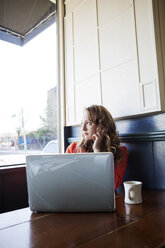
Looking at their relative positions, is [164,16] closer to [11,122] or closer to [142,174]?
[142,174]


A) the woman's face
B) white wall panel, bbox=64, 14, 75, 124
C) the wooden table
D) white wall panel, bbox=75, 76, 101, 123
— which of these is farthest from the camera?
white wall panel, bbox=64, 14, 75, 124

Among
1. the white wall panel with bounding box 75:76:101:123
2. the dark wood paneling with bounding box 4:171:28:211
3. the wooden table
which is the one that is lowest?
the dark wood paneling with bounding box 4:171:28:211

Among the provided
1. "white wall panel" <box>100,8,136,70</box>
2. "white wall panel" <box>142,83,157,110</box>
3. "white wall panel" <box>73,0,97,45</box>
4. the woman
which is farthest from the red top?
"white wall panel" <box>73,0,97,45</box>

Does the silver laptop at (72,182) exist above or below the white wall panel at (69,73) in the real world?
below

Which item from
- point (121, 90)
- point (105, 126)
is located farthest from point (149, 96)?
point (105, 126)

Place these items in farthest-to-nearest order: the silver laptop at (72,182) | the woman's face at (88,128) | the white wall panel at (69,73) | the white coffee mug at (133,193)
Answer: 1. the white wall panel at (69,73)
2. the woman's face at (88,128)
3. the white coffee mug at (133,193)
4. the silver laptop at (72,182)

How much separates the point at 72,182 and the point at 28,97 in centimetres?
142

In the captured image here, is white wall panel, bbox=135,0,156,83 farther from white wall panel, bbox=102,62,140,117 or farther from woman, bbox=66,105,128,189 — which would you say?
woman, bbox=66,105,128,189

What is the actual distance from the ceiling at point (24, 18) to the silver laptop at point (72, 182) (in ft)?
5.24

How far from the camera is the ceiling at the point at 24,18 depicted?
1.89 meters

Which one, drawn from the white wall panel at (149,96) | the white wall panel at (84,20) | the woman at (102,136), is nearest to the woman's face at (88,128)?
the woman at (102,136)

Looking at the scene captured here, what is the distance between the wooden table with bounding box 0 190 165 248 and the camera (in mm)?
541

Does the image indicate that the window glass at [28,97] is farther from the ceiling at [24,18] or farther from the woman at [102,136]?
the woman at [102,136]

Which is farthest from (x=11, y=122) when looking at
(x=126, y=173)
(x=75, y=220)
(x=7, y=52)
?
(x=75, y=220)
